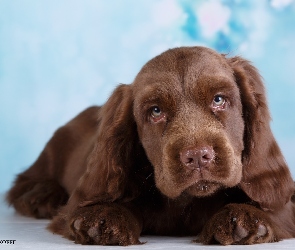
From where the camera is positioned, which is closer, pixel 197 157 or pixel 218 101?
pixel 197 157

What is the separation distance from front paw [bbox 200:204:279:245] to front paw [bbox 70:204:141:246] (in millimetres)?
397

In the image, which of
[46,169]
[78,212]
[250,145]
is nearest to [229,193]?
[250,145]

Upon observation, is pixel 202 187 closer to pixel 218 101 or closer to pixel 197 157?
pixel 197 157

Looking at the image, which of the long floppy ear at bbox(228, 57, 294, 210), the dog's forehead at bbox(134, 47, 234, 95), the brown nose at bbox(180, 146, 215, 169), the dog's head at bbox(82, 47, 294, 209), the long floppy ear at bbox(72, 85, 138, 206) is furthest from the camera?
the long floppy ear at bbox(72, 85, 138, 206)

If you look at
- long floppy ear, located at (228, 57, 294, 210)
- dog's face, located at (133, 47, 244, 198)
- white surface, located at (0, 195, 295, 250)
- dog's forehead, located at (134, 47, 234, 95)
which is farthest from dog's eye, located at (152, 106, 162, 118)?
white surface, located at (0, 195, 295, 250)

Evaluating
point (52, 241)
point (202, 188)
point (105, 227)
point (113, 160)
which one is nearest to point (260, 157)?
point (202, 188)

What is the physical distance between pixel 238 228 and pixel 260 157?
1.91 ft

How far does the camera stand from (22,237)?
14.4 feet

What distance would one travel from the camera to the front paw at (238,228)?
375cm

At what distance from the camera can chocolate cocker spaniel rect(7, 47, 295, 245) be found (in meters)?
3.76

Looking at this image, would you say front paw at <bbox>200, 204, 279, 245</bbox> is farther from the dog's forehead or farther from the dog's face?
the dog's forehead

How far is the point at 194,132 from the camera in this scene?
375 centimetres

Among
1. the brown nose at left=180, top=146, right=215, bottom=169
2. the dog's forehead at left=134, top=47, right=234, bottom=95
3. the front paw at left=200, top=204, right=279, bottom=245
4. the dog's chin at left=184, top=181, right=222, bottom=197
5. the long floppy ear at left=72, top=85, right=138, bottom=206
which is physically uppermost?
the dog's forehead at left=134, top=47, right=234, bottom=95

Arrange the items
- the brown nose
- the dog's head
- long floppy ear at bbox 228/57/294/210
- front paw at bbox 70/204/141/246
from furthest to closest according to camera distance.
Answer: long floppy ear at bbox 228/57/294/210, front paw at bbox 70/204/141/246, the dog's head, the brown nose
